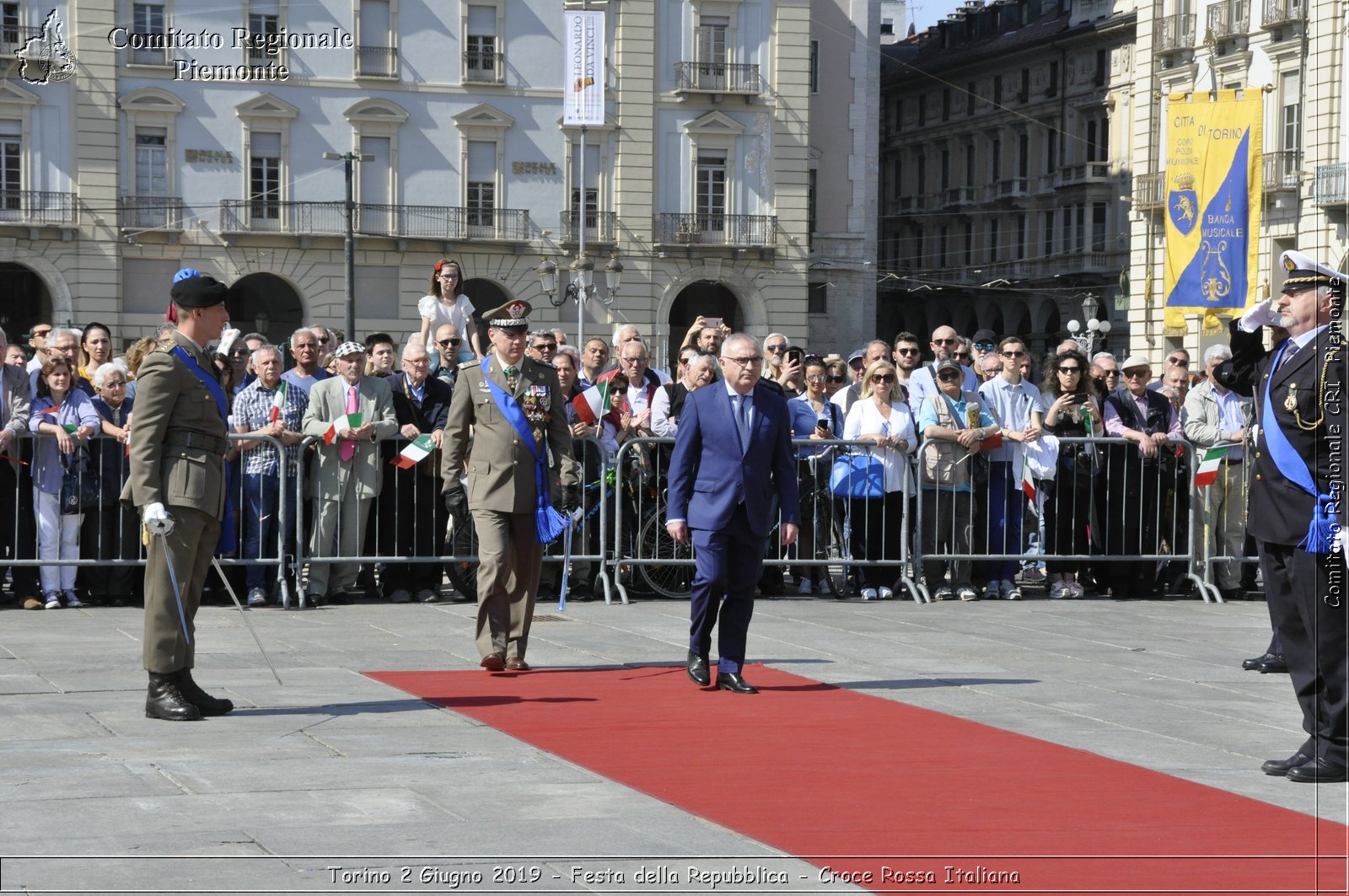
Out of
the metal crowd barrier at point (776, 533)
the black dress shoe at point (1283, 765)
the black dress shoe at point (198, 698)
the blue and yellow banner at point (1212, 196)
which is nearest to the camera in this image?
the black dress shoe at point (1283, 765)

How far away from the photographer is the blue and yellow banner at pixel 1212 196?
62.4ft

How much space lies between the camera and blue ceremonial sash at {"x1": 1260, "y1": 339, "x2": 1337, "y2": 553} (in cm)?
774

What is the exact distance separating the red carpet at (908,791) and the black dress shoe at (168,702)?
127cm

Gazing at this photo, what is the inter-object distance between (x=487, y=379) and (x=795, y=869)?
5.17 meters

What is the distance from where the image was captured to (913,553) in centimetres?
1476

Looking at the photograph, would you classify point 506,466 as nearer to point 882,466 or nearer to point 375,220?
point 882,466

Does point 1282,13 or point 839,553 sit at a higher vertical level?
point 1282,13

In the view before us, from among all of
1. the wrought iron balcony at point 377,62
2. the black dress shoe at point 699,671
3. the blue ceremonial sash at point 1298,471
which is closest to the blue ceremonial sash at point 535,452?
the black dress shoe at point 699,671

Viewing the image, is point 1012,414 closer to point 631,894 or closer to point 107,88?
point 631,894

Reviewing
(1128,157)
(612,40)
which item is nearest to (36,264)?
(612,40)

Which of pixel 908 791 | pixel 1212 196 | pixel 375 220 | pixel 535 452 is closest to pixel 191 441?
pixel 535 452

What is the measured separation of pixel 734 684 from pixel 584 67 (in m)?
35.1

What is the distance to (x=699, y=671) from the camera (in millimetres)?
10031

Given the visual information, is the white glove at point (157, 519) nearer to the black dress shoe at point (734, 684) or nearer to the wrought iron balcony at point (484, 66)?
the black dress shoe at point (734, 684)
